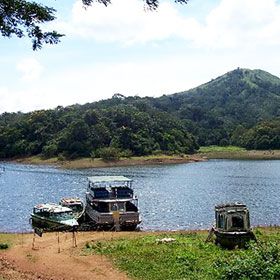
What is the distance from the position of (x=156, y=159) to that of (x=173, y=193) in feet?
199

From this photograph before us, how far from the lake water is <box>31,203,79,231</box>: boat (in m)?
1.44

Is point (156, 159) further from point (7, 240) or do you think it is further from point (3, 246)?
point (3, 246)

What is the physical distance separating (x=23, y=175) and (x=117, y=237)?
64974mm

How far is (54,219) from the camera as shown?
37469 millimetres

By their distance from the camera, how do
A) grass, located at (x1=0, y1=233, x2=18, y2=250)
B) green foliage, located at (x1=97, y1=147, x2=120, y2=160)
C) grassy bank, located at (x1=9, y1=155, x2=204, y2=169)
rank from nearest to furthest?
1. grass, located at (x1=0, y1=233, x2=18, y2=250)
2. grassy bank, located at (x1=9, y1=155, x2=204, y2=169)
3. green foliage, located at (x1=97, y1=147, x2=120, y2=160)

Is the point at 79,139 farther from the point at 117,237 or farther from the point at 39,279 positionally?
the point at 39,279

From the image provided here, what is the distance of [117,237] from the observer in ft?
100

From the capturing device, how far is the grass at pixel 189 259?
16.9 meters

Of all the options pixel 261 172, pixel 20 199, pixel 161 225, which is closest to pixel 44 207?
pixel 161 225

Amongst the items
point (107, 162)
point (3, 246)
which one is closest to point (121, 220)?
point (3, 246)

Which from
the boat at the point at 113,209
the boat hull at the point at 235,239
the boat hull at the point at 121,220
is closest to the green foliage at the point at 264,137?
the boat at the point at 113,209

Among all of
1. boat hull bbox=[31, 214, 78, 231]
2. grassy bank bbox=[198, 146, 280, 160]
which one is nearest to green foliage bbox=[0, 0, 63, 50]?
boat hull bbox=[31, 214, 78, 231]

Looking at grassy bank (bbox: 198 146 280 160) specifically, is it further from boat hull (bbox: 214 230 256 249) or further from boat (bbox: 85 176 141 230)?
boat hull (bbox: 214 230 256 249)

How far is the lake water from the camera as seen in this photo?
141 feet
